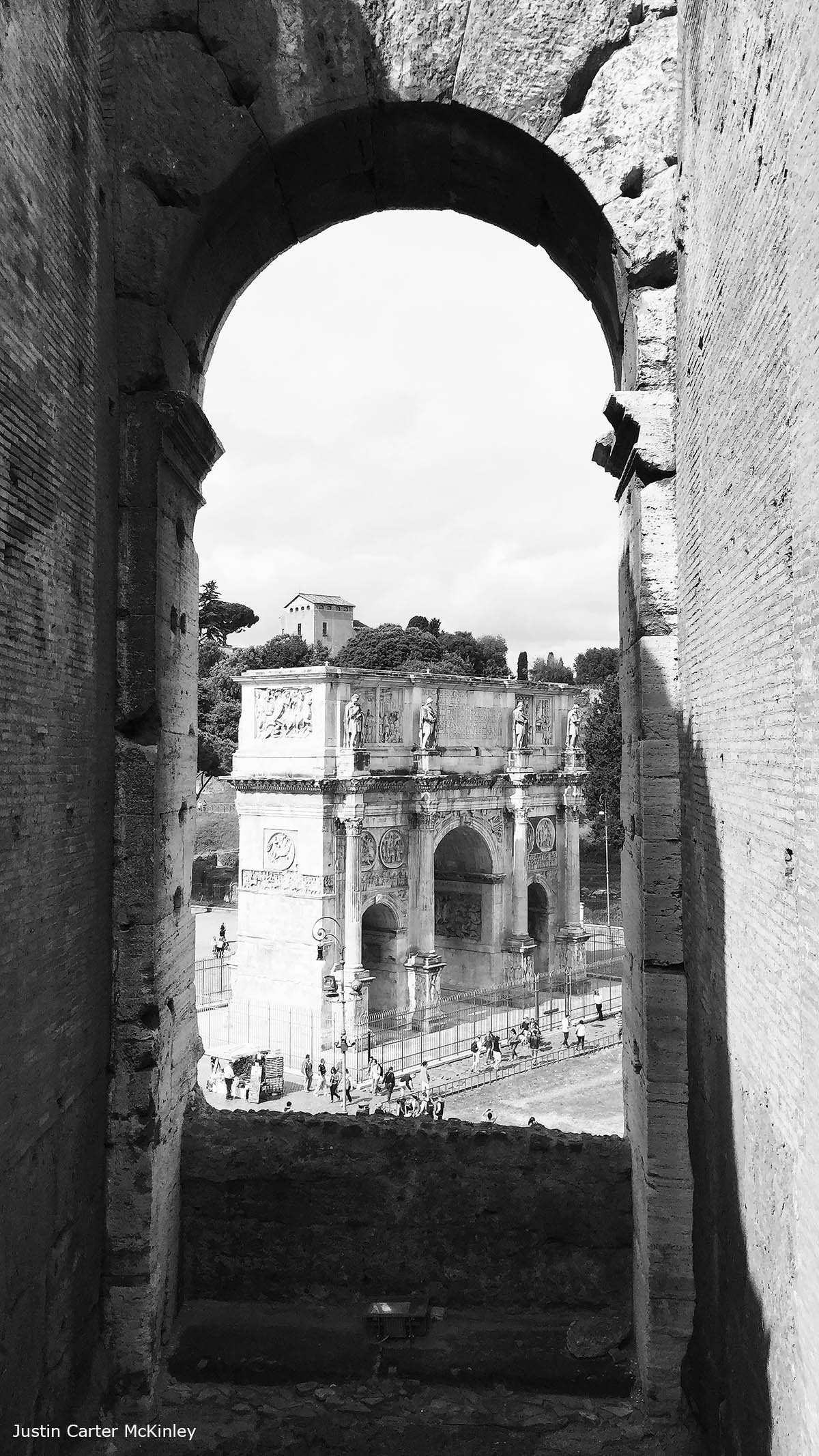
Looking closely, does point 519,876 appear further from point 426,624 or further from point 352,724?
point 426,624

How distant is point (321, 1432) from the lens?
15.8ft

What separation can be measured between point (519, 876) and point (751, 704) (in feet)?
81.5

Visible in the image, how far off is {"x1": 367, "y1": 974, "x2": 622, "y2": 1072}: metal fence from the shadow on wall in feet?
58.4

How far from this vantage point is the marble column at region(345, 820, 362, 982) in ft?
75.9

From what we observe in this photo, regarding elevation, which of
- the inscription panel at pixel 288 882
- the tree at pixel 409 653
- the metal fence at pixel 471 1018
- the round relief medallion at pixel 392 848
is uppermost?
the tree at pixel 409 653

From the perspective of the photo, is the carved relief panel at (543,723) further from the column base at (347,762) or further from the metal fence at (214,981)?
the metal fence at (214,981)

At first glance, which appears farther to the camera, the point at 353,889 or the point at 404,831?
the point at 404,831

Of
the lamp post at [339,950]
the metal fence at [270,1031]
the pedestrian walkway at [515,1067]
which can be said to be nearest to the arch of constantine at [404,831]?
the lamp post at [339,950]

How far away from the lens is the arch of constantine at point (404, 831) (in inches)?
908

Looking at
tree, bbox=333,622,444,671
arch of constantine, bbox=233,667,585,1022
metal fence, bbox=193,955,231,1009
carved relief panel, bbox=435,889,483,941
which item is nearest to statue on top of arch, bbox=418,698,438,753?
arch of constantine, bbox=233,667,585,1022

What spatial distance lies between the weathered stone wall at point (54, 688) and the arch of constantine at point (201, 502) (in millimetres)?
24

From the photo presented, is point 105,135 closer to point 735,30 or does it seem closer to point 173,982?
point 735,30

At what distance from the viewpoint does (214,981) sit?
1108 inches

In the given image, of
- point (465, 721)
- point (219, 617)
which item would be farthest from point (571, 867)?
point (219, 617)
